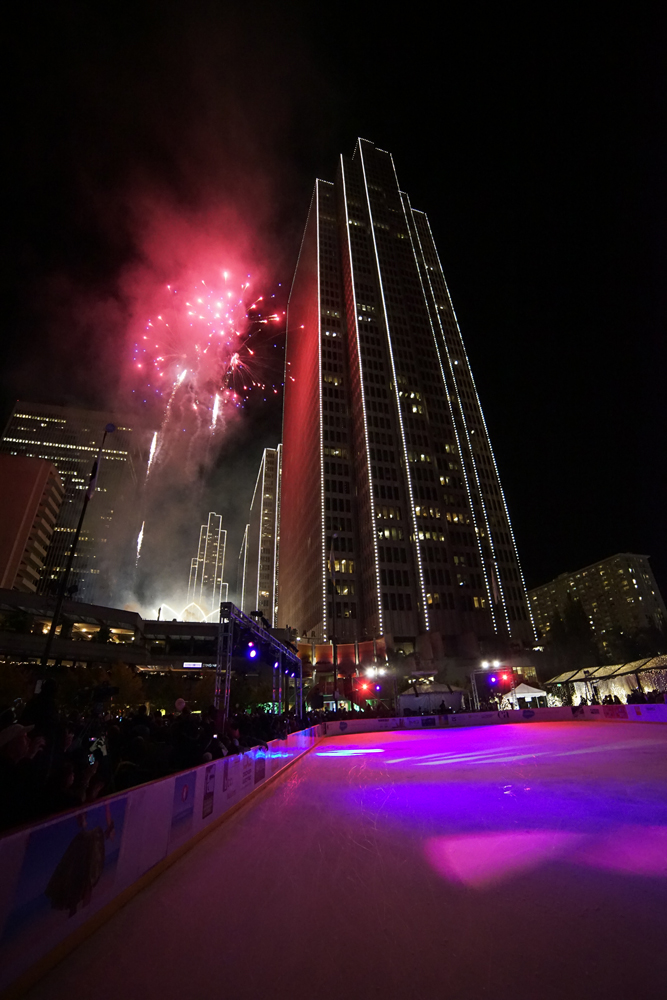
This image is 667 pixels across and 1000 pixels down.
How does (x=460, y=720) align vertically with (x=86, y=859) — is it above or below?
above

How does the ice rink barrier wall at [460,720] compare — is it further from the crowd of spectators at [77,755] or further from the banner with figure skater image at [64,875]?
the banner with figure skater image at [64,875]

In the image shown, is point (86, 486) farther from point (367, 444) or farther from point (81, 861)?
point (81, 861)

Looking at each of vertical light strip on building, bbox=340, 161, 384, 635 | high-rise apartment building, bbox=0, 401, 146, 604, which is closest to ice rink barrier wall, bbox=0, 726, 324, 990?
vertical light strip on building, bbox=340, 161, 384, 635

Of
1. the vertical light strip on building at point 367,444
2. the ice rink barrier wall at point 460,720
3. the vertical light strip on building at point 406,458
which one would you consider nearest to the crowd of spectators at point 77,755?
the ice rink barrier wall at point 460,720

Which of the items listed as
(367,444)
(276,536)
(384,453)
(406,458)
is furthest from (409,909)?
(276,536)

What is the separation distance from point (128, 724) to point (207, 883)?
4.68 meters

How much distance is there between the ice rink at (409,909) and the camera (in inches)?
121

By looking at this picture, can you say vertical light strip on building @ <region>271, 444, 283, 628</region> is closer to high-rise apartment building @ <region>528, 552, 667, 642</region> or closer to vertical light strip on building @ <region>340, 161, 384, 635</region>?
vertical light strip on building @ <region>340, 161, 384, 635</region>

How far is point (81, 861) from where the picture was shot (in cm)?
395

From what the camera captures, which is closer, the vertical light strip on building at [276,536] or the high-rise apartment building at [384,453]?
the high-rise apartment building at [384,453]

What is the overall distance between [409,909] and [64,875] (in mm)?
3105

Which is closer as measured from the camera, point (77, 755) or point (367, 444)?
point (77, 755)

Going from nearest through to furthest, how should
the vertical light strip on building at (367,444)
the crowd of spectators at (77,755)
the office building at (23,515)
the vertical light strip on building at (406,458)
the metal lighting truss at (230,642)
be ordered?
the crowd of spectators at (77,755) → the metal lighting truss at (230,642) → the vertical light strip on building at (367,444) → the vertical light strip on building at (406,458) → the office building at (23,515)

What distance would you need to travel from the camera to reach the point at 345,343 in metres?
93.5
